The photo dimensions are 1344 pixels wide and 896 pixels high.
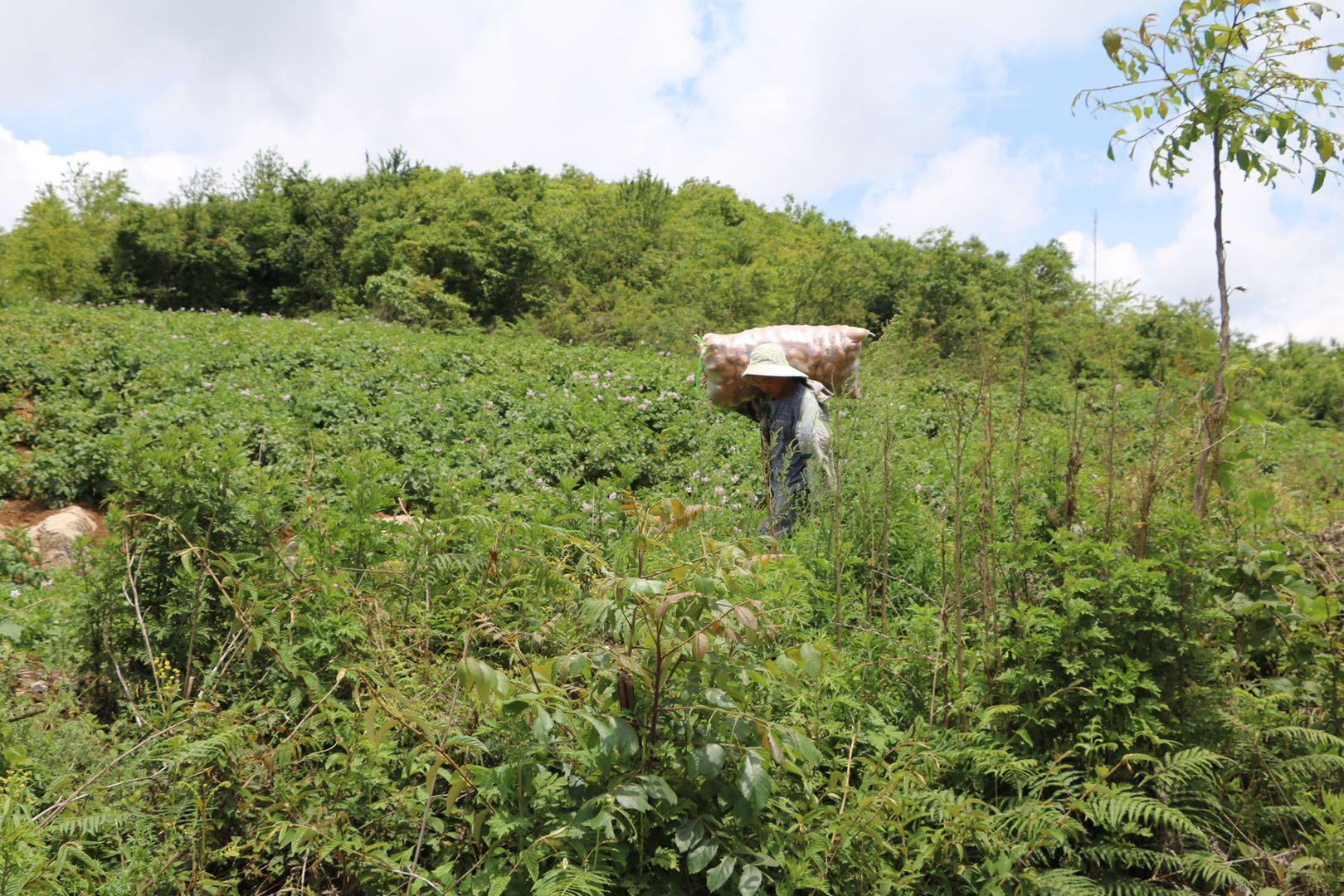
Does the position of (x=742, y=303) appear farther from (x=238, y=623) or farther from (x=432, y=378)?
(x=238, y=623)

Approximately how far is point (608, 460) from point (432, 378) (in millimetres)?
3524

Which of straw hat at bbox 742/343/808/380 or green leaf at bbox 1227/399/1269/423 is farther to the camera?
straw hat at bbox 742/343/808/380

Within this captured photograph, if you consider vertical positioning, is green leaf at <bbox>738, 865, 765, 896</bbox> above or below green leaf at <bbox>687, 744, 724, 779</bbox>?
below

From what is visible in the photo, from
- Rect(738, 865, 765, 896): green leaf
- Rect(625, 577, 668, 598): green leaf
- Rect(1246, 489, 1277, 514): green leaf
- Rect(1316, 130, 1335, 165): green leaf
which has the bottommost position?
Rect(738, 865, 765, 896): green leaf

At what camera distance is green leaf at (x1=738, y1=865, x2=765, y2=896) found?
180 cm

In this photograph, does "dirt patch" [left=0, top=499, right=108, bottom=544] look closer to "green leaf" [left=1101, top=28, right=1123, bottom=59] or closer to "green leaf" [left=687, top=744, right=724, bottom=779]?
"green leaf" [left=687, top=744, right=724, bottom=779]

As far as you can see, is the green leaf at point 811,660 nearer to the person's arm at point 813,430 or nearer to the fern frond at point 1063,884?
the fern frond at point 1063,884

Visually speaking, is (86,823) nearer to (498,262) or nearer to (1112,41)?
(1112,41)

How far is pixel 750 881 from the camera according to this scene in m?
1.82

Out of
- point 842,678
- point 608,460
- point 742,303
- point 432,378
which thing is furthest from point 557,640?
point 742,303

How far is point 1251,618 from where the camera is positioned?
2.87m

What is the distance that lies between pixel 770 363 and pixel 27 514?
6.02 meters

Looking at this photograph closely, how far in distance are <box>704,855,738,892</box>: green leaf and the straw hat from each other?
326 centimetres

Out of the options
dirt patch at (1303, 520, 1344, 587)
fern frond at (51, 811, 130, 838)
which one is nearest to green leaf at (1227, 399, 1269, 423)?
dirt patch at (1303, 520, 1344, 587)
